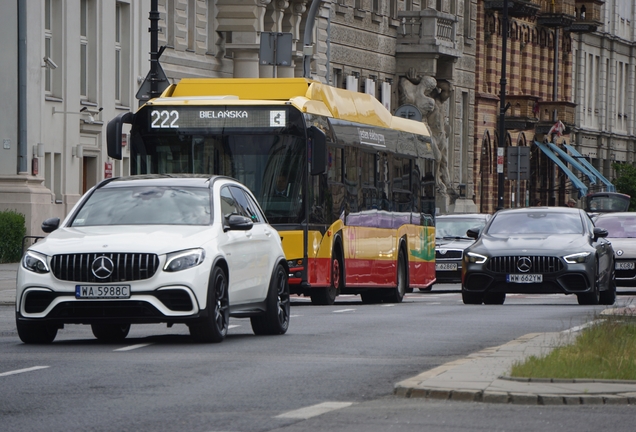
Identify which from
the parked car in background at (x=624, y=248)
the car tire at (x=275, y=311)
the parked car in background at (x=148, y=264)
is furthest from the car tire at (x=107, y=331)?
the parked car in background at (x=624, y=248)

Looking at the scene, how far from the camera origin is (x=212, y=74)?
50375 millimetres

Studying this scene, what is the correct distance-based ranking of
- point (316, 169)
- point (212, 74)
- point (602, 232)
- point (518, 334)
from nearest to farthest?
1. point (518, 334)
2. point (316, 169)
3. point (602, 232)
4. point (212, 74)

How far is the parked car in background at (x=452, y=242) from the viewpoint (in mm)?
37125

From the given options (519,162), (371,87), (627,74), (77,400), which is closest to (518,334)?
(77,400)

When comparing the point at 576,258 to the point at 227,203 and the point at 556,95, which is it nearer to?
the point at 227,203

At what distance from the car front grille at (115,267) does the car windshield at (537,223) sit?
12540 millimetres

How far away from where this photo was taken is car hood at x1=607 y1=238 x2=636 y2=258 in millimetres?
33438

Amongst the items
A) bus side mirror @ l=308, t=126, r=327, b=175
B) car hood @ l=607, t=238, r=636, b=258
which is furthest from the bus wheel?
bus side mirror @ l=308, t=126, r=327, b=175

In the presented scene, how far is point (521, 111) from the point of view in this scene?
256 ft

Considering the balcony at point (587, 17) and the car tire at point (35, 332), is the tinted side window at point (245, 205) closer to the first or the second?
the car tire at point (35, 332)

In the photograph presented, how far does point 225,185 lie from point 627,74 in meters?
87.3

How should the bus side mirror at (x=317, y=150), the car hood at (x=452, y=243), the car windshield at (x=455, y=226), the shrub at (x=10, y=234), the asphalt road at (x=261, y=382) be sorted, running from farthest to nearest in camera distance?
the car windshield at (x=455, y=226)
the car hood at (x=452, y=243)
the shrub at (x=10, y=234)
the bus side mirror at (x=317, y=150)
the asphalt road at (x=261, y=382)

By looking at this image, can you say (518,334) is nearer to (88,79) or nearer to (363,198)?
(363,198)

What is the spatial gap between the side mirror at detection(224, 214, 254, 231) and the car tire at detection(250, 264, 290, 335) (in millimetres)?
1109
